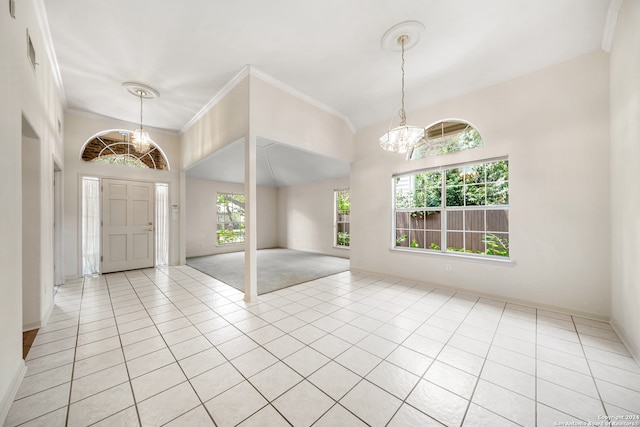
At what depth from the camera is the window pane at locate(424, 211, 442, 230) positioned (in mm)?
4291

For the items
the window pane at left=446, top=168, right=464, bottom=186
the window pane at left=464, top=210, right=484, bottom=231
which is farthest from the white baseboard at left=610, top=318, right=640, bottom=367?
the window pane at left=446, top=168, right=464, bottom=186

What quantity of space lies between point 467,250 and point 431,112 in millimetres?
2438

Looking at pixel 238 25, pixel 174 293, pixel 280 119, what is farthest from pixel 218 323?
pixel 238 25

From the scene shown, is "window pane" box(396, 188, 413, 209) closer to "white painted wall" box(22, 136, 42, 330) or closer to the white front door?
"white painted wall" box(22, 136, 42, 330)

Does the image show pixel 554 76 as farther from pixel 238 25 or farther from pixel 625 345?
pixel 238 25

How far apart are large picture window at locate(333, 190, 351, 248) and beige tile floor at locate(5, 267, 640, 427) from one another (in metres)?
4.23

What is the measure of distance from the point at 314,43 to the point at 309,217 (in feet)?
19.6

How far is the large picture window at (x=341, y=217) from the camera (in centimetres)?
754

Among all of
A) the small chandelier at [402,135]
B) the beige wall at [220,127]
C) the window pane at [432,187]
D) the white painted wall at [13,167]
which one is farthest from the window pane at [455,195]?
the white painted wall at [13,167]

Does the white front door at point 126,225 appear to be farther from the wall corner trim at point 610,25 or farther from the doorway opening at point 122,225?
the wall corner trim at point 610,25

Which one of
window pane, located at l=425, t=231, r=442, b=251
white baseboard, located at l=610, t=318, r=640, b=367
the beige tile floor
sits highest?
window pane, located at l=425, t=231, r=442, b=251

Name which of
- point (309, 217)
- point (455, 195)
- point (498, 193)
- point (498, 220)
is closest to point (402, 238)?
point (455, 195)

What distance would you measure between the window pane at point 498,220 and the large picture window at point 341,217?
4.21 metres

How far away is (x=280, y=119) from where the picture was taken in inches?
149
